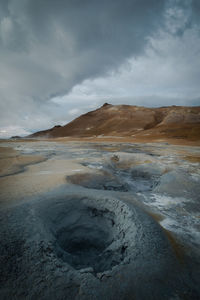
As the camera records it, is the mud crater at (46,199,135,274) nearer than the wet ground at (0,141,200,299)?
No

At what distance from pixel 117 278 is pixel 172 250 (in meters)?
0.77

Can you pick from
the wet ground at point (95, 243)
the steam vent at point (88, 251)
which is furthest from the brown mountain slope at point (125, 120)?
the steam vent at point (88, 251)

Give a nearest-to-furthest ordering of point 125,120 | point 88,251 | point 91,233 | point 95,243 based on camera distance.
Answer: point 88,251, point 95,243, point 91,233, point 125,120

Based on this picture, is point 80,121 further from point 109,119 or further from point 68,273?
point 68,273

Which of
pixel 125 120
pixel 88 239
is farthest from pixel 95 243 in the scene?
pixel 125 120

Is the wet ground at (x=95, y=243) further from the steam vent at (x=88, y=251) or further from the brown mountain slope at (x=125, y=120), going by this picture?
the brown mountain slope at (x=125, y=120)

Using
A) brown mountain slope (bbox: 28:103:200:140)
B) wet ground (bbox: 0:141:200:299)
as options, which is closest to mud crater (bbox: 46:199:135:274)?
wet ground (bbox: 0:141:200:299)

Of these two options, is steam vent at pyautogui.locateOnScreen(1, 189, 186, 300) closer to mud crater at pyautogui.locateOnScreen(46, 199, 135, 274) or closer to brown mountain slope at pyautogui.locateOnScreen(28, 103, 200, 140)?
mud crater at pyautogui.locateOnScreen(46, 199, 135, 274)

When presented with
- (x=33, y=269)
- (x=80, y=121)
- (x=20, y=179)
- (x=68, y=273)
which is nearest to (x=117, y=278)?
(x=68, y=273)

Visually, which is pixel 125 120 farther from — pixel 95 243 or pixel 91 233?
pixel 95 243

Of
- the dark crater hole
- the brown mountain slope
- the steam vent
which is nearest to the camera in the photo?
the steam vent

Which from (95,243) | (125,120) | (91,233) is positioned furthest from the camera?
(125,120)

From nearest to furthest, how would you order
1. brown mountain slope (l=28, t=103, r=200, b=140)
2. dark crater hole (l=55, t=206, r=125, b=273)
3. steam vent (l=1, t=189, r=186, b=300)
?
steam vent (l=1, t=189, r=186, b=300), dark crater hole (l=55, t=206, r=125, b=273), brown mountain slope (l=28, t=103, r=200, b=140)

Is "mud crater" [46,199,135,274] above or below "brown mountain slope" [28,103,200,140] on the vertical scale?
below
